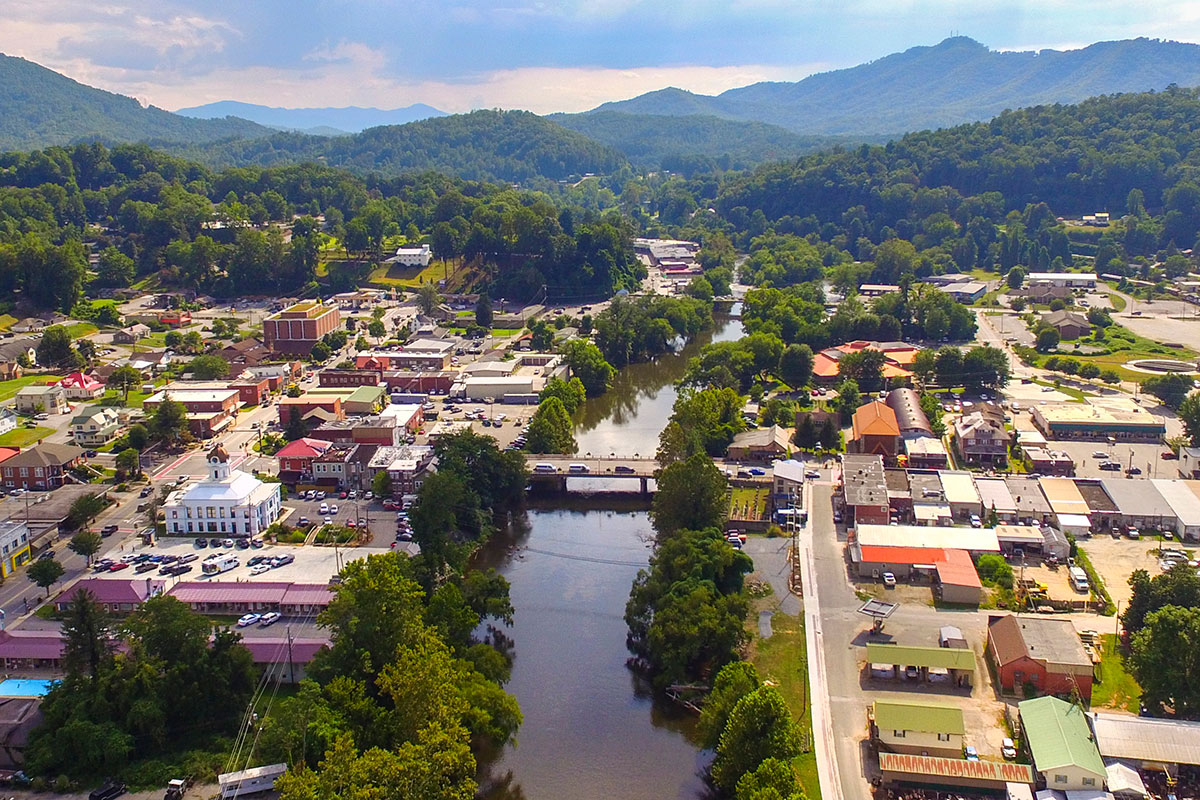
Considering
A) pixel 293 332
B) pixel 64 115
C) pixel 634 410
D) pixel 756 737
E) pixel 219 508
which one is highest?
pixel 64 115

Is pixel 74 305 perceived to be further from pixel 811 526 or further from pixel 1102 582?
pixel 1102 582

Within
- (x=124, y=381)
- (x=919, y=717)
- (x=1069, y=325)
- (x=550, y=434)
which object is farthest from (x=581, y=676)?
(x=1069, y=325)

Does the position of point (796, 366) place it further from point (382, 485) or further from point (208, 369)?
point (208, 369)

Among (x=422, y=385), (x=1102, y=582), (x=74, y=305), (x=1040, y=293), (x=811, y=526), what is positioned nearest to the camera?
(x=1102, y=582)

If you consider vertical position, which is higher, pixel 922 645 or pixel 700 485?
pixel 700 485

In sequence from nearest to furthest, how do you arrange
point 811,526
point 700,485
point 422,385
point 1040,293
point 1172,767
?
1. point 1172,767
2. point 700,485
3. point 811,526
4. point 422,385
5. point 1040,293

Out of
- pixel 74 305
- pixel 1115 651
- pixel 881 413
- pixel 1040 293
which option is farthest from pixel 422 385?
pixel 1040 293
